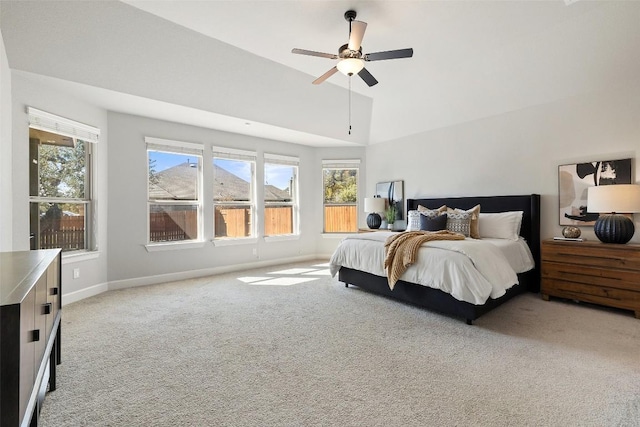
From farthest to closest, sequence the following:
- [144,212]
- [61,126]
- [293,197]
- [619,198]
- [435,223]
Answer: [293,197] → [144,212] → [435,223] → [61,126] → [619,198]

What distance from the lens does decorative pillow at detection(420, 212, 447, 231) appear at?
13.7 feet

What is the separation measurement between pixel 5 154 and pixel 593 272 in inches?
238

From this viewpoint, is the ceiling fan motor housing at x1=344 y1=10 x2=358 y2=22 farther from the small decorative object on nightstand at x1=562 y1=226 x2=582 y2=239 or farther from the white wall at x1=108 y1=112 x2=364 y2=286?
the small decorative object on nightstand at x1=562 y1=226 x2=582 y2=239

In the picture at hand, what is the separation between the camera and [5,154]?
2754 millimetres

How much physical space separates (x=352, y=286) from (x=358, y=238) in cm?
79

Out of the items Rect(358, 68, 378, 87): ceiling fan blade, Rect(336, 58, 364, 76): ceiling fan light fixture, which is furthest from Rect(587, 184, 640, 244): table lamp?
Rect(336, 58, 364, 76): ceiling fan light fixture

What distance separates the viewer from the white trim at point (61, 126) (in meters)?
3.28

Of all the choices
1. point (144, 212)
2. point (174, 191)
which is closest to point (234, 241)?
point (174, 191)

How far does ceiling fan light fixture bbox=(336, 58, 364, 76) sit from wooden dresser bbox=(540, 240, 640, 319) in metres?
3.07

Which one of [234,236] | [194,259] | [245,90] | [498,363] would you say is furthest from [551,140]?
[194,259]

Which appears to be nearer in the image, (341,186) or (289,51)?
(289,51)

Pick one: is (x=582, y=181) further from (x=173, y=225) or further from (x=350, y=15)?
(x=173, y=225)

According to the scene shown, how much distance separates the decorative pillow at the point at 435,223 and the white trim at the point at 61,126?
15.4 feet

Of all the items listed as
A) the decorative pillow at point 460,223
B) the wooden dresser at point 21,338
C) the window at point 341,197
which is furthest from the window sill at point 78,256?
the decorative pillow at point 460,223
